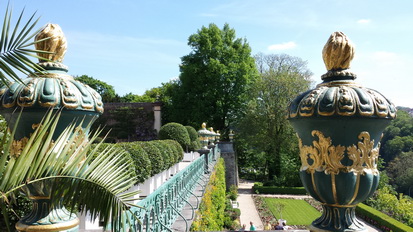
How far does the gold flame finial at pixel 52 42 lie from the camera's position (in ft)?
6.52

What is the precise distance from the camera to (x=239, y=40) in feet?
92.8

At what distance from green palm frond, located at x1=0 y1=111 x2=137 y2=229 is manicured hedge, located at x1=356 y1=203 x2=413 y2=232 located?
1644cm

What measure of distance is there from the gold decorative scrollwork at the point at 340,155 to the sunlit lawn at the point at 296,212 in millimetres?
15835

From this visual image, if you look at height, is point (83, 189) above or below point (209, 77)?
below

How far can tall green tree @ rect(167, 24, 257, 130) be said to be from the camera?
26.0 meters

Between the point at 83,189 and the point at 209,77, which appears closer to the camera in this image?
the point at 83,189

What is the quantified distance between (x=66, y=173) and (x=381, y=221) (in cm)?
1891

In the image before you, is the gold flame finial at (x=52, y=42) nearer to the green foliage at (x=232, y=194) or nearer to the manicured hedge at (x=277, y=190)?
the green foliage at (x=232, y=194)

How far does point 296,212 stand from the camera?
19.4 metres

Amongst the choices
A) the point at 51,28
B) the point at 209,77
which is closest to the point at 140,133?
the point at 209,77

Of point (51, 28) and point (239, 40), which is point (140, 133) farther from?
point (51, 28)

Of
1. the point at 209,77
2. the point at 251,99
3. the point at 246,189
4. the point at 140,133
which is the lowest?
the point at 246,189

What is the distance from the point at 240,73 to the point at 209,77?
2598mm

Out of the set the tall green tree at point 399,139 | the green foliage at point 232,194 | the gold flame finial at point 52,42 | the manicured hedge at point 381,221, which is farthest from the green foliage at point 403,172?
the gold flame finial at point 52,42
